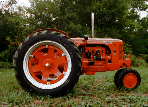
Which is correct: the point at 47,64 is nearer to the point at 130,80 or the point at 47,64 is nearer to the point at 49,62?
the point at 49,62

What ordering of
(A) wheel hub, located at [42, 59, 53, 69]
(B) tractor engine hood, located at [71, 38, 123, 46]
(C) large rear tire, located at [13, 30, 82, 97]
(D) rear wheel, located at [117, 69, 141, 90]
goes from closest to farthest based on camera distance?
(C) large rear tire, located at [13, 30, 82, 97] → (A) wheel hub, located at [42, 59, 53, 69] → (D) rear wheel, located at [117, 69, 141, 90] → (B) tractor engine hood, located at [71, 38, 123, 46]

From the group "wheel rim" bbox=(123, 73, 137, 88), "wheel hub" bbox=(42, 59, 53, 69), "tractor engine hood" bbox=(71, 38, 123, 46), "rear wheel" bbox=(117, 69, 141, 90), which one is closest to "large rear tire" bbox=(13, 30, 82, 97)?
"wheel hub" bbox=(42, 59, 53, 69)

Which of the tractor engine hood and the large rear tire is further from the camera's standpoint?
the tractor engine hood

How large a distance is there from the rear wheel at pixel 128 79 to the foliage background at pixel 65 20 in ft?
26.5

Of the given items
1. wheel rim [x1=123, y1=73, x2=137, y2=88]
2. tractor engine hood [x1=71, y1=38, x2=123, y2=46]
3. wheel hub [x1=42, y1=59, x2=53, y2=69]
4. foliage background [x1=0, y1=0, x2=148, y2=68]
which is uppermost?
foliage background [x1=0, y1=0, x2=148, y2=68]

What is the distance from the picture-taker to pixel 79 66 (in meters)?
2.97

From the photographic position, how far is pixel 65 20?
43.5 ft

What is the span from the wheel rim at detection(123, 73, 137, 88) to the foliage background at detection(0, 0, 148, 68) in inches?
320

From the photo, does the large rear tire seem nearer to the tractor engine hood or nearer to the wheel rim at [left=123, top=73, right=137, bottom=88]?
the tractor engine hood

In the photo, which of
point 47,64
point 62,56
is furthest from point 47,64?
point 62,56

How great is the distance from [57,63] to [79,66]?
20.4 inches

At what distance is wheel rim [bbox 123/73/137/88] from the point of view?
3.59m

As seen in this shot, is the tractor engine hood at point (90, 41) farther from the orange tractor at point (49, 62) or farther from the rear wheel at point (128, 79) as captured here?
the rear wheel at point (128, 79)

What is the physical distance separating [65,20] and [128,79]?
10.5m
